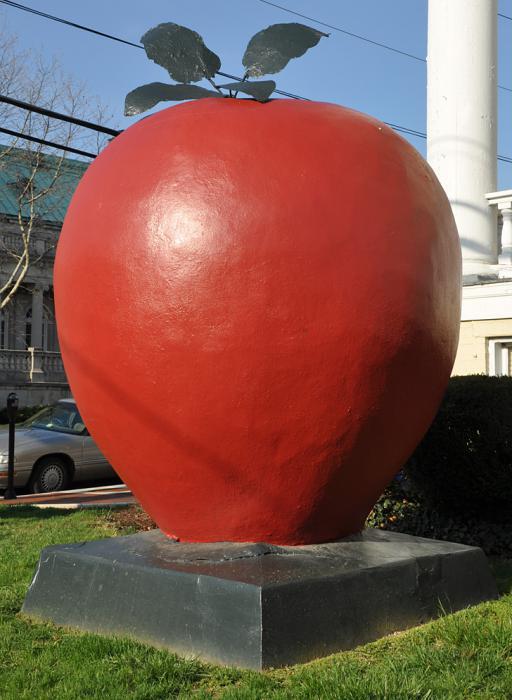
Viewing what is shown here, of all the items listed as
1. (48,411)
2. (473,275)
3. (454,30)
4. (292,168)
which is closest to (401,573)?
(292,168)

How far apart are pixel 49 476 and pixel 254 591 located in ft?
33.0

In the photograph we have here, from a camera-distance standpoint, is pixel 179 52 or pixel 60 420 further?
pixel 60 420

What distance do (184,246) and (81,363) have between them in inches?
38.3

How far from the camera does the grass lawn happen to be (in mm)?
3998

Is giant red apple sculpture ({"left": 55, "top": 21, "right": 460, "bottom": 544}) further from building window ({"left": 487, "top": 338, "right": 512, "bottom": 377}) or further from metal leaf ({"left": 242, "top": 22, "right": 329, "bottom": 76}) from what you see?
building window ({"left": 487, "top": 338, "right": 512, "bottom": 377})

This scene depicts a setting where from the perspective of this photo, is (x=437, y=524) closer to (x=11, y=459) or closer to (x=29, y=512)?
(x=29, y=512)

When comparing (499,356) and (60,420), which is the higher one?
(499,356)

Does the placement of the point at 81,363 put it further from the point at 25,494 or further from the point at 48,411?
the point at 48,411

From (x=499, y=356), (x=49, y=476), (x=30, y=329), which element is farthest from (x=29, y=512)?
(x=30, y=329)

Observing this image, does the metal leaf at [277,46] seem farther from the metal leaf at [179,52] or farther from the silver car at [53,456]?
the silver car at [53,456]

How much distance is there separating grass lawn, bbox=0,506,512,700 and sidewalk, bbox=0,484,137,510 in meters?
5.55

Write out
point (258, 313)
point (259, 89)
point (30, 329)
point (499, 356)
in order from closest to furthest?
point (258, 313), point (259, 89), point (499, 356), point (30, 329)

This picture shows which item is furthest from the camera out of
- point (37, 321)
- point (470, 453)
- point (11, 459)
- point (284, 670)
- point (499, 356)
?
point (37, 321)

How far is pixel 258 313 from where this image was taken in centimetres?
472
